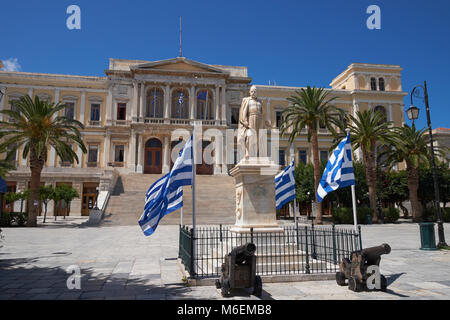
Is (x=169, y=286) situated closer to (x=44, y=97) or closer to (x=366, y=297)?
(x=366, y=297)

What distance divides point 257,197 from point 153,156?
32.2 m

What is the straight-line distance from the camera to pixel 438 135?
5172 cm

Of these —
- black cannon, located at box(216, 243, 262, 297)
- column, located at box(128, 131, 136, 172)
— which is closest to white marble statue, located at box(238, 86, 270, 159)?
black cannon, located at box(216, 243, 262, 297)

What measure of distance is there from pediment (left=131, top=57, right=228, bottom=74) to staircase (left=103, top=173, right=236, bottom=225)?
1312cm

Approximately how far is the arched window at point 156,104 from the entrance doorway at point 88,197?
34.7ft

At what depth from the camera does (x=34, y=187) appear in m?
23.5

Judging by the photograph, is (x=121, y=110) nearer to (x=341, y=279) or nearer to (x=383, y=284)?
(x=341, y=279)

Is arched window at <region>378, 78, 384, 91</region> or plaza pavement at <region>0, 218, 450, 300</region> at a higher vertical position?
arched window at <region>378, 78, 384, 91</region>

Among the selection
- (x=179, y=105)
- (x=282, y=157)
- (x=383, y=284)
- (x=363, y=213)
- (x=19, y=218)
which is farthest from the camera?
(x=282, y=157)

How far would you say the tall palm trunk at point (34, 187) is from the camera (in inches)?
906

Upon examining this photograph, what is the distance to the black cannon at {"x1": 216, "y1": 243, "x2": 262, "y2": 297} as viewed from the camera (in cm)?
624

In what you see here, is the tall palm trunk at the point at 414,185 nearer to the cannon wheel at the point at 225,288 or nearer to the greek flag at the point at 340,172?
the greek flag at the point at 340,172

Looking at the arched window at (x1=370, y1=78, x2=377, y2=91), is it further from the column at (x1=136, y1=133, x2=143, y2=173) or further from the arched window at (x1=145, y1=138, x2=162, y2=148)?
the column at (x1=136, y1=133, x2=143, y2=173)

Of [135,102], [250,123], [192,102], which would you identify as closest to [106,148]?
[135,102]
